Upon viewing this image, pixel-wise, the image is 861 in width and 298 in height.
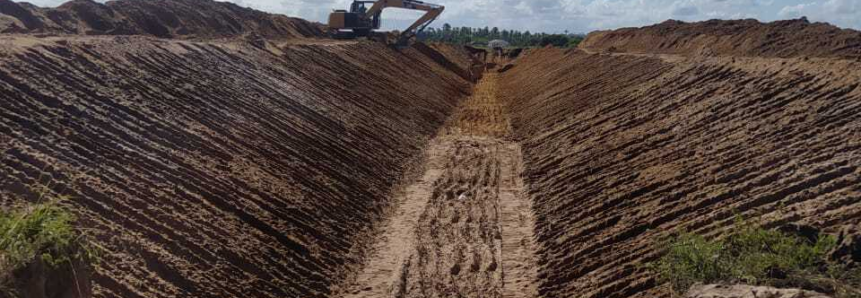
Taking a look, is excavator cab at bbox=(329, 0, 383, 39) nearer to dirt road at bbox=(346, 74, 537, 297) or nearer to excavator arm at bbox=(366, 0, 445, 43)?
excavator arm at bbox=(366, 0, 445, 43)

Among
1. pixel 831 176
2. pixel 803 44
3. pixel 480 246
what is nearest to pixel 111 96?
pixel 480 246

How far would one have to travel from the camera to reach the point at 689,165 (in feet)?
38.2

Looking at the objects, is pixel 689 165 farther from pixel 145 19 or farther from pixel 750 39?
pixel 145 19

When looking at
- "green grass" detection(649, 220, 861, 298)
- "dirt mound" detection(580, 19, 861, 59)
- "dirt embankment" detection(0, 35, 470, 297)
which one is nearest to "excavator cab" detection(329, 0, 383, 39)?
"dirt mound" detection(580, 19, 861, 59)

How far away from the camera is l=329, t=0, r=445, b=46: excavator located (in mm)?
39625

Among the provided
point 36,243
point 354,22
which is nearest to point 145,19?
point 354,22

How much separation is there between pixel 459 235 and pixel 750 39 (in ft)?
59.8

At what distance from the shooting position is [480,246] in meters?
11.6

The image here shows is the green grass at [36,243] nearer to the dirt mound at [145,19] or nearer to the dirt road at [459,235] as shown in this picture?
the dirt road at [459,235]

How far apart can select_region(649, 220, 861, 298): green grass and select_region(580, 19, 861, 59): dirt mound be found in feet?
40.5

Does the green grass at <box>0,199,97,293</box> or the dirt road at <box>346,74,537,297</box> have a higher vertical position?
the green grass at <box>0,199,97,293</box>

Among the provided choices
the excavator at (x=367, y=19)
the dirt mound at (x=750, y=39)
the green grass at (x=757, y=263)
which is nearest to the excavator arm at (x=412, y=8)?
the excavator at (x=367, y=19)

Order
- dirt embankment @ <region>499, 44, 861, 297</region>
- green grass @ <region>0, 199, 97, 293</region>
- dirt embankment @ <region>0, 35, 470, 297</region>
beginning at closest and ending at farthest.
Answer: green grass @ <region>0, 199, 97, 293</region>
dirt embankment @ <region>0, 35, 470, 297</region>
dirt embankment @ <region>499, 44, 861, 297</region>

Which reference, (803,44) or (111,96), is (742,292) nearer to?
(111,96)
